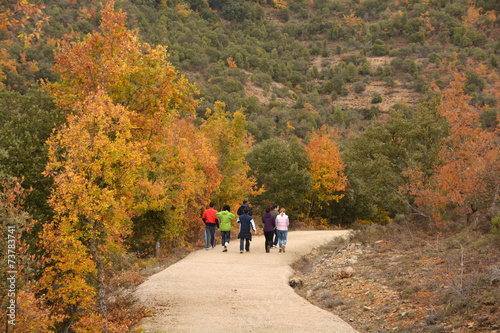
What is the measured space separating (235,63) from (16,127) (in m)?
105

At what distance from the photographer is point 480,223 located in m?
12.6

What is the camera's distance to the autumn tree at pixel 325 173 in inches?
1578

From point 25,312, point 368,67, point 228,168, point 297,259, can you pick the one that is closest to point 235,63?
point 368,67

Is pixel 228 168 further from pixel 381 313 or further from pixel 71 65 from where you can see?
pixel 381 313

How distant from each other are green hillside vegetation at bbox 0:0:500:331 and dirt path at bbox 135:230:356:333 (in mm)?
1282

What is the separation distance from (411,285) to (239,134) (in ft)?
71.9

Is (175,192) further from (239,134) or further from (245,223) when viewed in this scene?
(239,134)

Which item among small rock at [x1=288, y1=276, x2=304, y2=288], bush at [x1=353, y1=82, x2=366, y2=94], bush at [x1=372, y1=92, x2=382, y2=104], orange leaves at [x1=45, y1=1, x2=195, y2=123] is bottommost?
small rock at [x1=288, y1=276, x2=304, y2=288]

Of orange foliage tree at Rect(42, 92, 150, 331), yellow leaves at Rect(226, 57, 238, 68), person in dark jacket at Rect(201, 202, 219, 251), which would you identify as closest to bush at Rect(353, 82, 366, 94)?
yellow leaves at Rect(226, 57, 238, 68)

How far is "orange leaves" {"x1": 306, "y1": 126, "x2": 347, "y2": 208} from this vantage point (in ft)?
131

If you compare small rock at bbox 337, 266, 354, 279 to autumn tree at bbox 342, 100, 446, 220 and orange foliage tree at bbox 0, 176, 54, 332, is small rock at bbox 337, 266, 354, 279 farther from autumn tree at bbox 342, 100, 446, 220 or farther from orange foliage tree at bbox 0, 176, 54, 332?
autumn tree at bbox 342, 100, 446, 220

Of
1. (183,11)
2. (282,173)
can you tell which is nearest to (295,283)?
(282,173)

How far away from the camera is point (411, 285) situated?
921 cm

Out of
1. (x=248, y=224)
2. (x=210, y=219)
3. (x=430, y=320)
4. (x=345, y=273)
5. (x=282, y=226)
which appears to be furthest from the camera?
(x=210, y=219)
